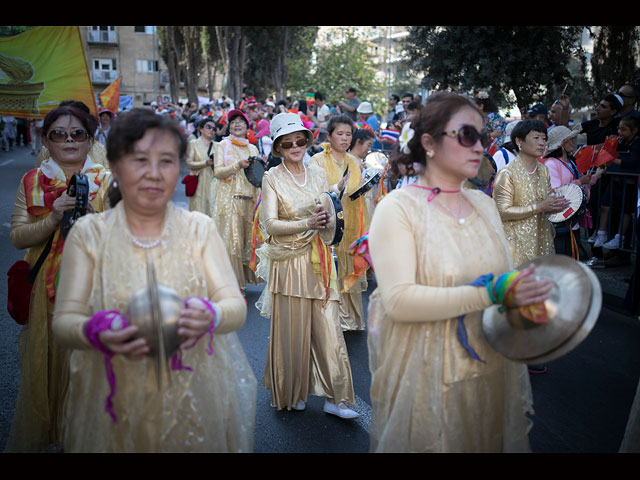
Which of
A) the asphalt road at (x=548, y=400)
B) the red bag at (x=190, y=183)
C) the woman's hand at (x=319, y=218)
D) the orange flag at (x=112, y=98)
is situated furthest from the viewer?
the orange flag at (x=112, y=98)

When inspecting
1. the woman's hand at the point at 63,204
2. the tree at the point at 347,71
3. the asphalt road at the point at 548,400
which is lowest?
the asphalt road at the point at 548,400

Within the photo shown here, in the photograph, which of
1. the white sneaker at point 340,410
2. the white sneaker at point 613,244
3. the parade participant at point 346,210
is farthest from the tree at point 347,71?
the white sneaker at point 340,410

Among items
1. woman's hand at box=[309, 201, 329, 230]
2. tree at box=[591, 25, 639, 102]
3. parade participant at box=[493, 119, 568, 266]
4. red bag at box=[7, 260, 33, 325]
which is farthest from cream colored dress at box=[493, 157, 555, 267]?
tree at box=[591, 25, 639, 102]

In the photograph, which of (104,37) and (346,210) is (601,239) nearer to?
(346,210)

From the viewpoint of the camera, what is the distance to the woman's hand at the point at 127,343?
1.97 m

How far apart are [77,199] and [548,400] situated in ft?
12.5

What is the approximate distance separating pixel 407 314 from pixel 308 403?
2.50m

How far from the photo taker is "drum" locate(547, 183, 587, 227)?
4.82 m

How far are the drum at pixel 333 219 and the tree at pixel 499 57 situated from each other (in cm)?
876

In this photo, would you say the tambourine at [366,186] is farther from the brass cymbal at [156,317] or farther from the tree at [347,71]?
the tree at [347,71]

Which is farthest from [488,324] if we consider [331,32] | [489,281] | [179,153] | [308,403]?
[331,32]
